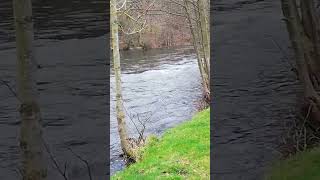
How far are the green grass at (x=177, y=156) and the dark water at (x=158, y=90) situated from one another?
2.16 ft

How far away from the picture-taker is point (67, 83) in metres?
12.2

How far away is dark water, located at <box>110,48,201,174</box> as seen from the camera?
10.6 meters

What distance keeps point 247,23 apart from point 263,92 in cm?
461

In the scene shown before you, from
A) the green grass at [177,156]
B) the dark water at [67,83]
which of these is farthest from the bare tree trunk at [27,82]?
the dark water at [67,83]

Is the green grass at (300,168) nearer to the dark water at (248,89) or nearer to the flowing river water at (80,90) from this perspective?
the dark water at (248,89)

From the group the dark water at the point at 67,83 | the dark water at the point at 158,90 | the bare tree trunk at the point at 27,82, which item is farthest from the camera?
the dark water at the point at 158,90

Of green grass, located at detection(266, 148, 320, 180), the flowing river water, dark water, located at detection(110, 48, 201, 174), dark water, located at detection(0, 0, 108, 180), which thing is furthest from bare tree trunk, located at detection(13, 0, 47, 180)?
dark water, located at detection(110, 48, 201, 174)

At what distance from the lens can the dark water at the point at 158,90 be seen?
10.6m

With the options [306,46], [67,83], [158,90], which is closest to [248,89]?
[306,46]

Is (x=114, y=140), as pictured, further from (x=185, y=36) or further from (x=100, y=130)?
(x=185, y=36)

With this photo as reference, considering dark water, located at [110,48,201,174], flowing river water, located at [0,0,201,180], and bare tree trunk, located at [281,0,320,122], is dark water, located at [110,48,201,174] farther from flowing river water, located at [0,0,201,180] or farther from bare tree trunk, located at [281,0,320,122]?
bare tree trunk, located at [281,0,320,122]

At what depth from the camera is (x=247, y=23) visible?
42.5ft

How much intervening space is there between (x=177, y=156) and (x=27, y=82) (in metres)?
5.51

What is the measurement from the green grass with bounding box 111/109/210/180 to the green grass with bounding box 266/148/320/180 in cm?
163
